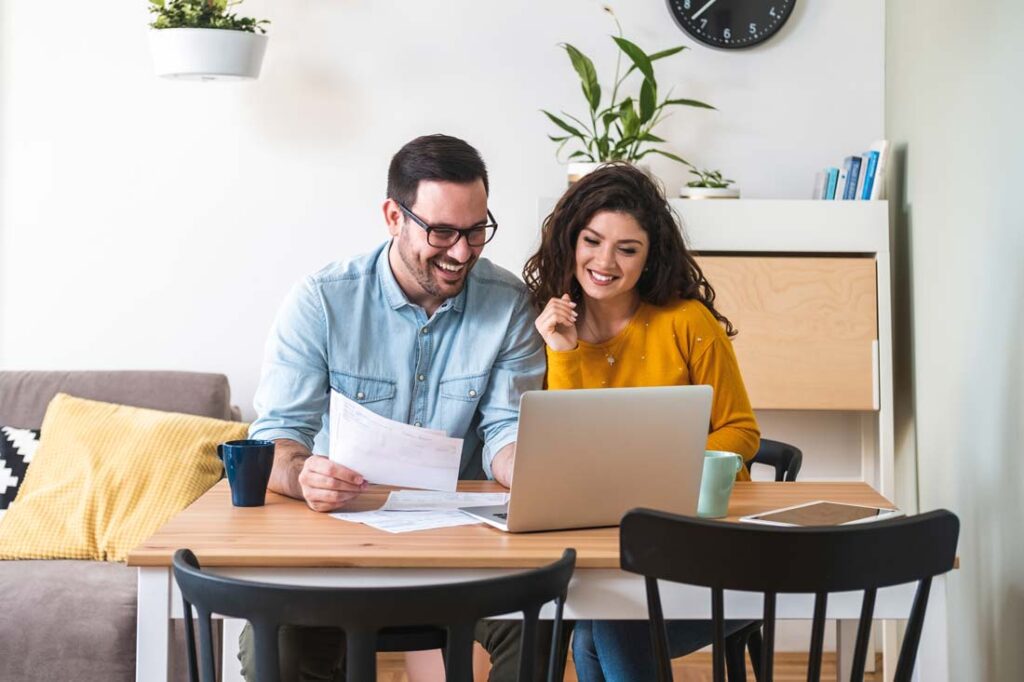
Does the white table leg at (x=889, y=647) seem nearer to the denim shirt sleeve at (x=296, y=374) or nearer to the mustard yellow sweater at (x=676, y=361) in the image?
the mustard yellow sweater at (x=676, y=361)

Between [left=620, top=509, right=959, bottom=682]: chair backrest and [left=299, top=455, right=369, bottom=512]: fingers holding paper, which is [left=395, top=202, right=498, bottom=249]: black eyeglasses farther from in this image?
[left=620, top=509, right=959, bottom=682]: chair backrest

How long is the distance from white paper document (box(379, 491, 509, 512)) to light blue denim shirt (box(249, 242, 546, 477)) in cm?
24

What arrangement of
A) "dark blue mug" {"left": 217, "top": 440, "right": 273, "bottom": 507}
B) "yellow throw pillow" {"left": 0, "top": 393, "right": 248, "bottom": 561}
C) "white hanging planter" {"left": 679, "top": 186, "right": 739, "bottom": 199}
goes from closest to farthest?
1. "dark blue mug" {"left": 217, "top": 440, "right": 273, "bottom": 507}
2. "yellow throw pillow" {"left": 0, "top": 393, "right": 248, "bottom": 561}
3. "white hanging planter" {"left": 679, "top": 186, "right": 739, "bottom": 199}

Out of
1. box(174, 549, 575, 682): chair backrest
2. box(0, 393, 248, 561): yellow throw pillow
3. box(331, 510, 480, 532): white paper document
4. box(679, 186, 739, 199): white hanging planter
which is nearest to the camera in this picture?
box(174, 549, 575, 682): chair backrest

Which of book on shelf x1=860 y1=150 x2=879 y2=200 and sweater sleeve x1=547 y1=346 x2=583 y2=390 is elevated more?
book on shelf x1=860 y1=150 x2=879 y2=200

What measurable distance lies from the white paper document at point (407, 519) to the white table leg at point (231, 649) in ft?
1.77

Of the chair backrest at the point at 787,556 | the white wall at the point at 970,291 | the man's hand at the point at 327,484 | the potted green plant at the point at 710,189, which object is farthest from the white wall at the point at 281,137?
the chair backrest at the point at 787,556

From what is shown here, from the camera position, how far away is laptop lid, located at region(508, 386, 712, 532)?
1.64 meters

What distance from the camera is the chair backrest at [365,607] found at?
1.27 m

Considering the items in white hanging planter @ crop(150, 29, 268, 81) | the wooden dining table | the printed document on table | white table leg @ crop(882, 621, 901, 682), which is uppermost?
white hanging planter @ crop(150, 29, 268, 81)

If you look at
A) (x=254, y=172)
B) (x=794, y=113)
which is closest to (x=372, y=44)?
(x=254, y=172)

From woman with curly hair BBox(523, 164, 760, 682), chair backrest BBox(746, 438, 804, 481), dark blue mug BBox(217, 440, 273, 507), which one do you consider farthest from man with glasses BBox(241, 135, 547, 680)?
chair backrest BBox(746, 438, 804, 481)

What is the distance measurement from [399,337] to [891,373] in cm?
155

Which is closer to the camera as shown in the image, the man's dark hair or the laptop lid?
the laptop lid
